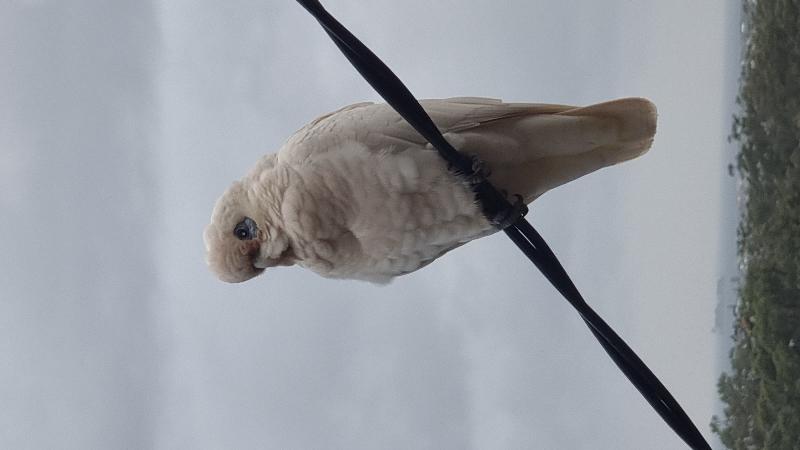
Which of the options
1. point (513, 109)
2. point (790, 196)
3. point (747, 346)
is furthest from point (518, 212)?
point (747, 346)

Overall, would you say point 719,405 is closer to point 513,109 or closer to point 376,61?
point 513,109

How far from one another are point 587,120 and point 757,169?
5.48 m

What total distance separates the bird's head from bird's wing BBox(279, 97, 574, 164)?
0.21 meters

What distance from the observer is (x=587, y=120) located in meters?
2.21

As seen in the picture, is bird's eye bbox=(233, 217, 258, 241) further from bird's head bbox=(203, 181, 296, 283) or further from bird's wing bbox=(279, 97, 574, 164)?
bird's wing bbox=(279, 97, 574, 164)

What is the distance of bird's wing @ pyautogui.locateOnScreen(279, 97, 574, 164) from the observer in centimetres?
208

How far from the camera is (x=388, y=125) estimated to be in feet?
6.90

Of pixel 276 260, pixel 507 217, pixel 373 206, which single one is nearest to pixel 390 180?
pixel 373 206

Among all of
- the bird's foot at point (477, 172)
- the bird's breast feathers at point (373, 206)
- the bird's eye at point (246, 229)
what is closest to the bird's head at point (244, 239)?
the bird's eye at point (246, 229)

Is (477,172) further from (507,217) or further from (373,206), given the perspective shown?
(373,206)

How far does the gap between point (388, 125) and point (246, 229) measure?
63cm

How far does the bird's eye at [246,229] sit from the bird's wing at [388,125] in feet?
0.84

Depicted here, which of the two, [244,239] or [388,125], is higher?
[388,125]

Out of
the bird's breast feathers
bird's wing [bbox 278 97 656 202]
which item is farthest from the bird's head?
bird's wing [bbox 278 97 656 202]
